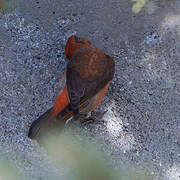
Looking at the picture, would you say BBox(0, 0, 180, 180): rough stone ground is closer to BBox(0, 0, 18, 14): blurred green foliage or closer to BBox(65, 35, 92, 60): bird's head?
BBox(0, 0, 18, 14): blurred green foliage

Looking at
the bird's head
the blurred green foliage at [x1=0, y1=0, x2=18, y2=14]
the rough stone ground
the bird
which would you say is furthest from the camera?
the blurred green foliage at [x1=0, y1=0, x2=18, y2=14]

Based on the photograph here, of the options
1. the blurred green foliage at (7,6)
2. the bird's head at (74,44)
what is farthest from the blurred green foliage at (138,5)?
the blurred green foliage at (7,6)

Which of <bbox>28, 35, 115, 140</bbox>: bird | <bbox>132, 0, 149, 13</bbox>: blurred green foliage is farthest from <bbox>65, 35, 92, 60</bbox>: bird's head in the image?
<bbox>132, 0, 149, 13</bbox>: blurred green foliage

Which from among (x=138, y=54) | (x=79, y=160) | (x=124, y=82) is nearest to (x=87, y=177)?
(x=79, y=160)

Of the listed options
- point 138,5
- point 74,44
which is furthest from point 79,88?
point 138,5

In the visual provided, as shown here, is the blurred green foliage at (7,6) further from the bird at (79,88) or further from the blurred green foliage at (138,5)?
the blurred green foliage at (138,5)
